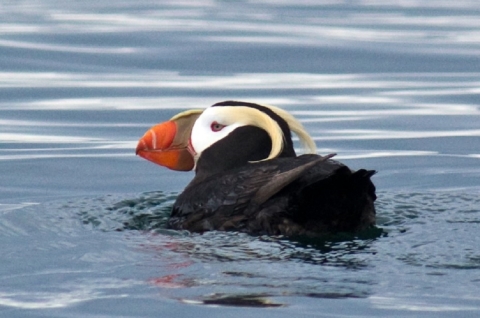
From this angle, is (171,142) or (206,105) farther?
(206,105)

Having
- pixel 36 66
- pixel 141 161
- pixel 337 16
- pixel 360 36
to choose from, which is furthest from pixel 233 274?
pixel 337 16

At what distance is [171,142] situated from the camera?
726 cm

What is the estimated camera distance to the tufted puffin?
6102 millimetres

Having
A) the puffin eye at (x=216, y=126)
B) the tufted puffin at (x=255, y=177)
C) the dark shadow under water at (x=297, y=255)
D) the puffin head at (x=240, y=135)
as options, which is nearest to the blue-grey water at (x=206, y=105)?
the dark shadow under water at (x=297, y=255)

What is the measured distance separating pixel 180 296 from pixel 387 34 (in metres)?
11.3

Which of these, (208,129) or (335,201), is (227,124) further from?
(335,201)

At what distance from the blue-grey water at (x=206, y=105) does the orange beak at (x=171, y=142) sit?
384 millimetres

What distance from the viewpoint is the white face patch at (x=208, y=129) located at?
270 inches

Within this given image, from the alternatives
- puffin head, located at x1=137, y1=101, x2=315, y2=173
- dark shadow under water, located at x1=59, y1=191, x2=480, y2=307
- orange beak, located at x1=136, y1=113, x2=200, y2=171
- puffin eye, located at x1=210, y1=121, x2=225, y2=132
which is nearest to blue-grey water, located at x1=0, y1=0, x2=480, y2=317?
dark shadow under water, located at x1=59, y1=191, x2=480, y2=307

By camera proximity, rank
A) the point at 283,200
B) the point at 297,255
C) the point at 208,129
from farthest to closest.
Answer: the point at 208,129, the point at 283,200, the point at 297,255

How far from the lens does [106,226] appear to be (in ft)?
22.7

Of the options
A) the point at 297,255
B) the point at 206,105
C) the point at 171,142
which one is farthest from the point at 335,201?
the point at 206,105

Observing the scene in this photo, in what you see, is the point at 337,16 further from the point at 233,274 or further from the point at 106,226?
the point at 233,274

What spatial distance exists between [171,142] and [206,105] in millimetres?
4524
